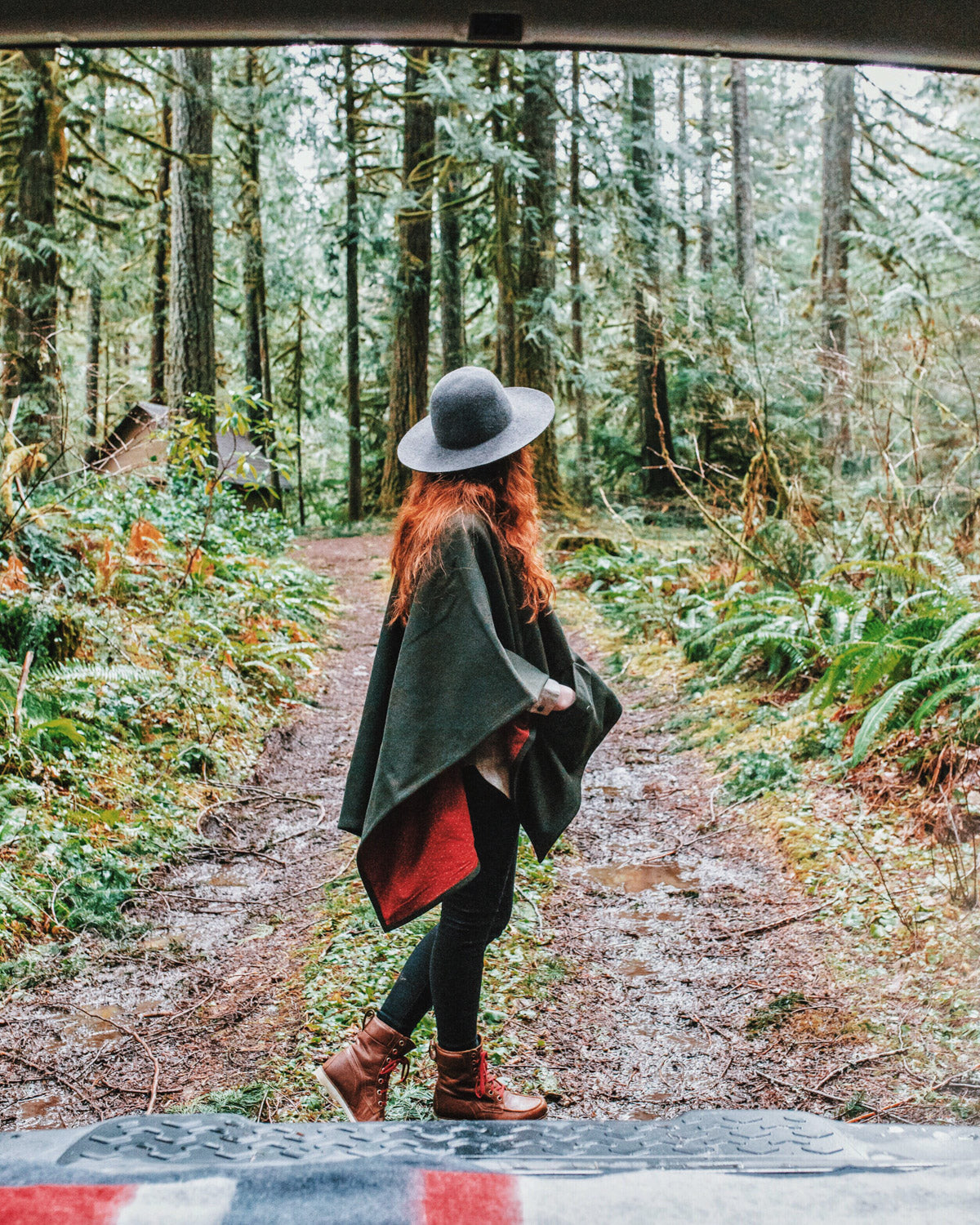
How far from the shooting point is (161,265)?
21359 millimetres

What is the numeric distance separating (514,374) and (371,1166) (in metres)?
14.8

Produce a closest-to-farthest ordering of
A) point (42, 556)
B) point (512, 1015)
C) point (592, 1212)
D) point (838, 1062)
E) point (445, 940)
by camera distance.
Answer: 1. point (592, 1212)
2. point (445, 940)
3. point (838, 1062)
4. point (512, 1015)
5. point (42, 556)

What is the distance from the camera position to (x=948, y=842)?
4.25 m

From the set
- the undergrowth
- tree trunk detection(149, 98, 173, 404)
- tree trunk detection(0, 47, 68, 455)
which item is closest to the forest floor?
the undergrowth

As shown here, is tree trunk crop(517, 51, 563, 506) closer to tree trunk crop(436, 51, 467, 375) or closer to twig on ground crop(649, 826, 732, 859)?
Result: tree trunk crop(436, 51, 467, 375)

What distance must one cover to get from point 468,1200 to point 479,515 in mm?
1766

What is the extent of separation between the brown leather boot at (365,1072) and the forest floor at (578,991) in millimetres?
238

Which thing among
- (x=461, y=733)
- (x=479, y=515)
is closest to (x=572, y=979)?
(x=461, y=733)

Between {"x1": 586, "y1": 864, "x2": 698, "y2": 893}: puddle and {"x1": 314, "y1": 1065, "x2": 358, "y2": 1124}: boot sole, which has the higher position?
{"x1": 314, "y1": 1065, "x2": 358, "y2": 1124}: boot sole

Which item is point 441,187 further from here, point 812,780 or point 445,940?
point 445,940

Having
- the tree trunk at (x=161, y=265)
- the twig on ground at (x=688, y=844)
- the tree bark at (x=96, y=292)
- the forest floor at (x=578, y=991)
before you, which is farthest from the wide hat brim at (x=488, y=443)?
the tree trunk at (x=161, y=265)

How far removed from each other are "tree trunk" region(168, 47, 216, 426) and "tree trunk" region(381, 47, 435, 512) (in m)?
5.57

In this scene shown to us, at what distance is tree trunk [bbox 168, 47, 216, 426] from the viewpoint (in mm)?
12391

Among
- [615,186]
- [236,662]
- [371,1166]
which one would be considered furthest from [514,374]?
[371,1166]
